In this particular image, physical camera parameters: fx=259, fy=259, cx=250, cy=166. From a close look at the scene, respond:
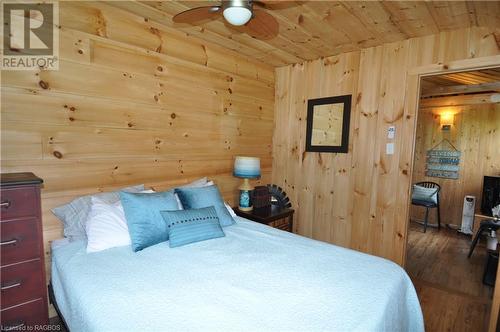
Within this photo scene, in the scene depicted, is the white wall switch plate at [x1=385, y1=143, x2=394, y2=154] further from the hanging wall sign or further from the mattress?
the hanging wall sign

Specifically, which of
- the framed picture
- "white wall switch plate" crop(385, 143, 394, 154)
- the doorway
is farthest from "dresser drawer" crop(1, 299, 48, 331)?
the doorway

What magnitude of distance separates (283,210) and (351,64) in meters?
1.79

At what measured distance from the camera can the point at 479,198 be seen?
14.9ft

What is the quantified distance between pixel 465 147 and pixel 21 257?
20.1ft

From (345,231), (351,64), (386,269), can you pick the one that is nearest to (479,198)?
(345,231)

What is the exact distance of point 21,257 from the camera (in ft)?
4.64

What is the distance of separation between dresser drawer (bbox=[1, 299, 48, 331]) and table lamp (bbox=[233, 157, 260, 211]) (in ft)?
5.91

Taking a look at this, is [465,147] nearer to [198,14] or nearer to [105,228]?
[198,14]

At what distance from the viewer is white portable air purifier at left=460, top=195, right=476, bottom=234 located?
4.44 metres

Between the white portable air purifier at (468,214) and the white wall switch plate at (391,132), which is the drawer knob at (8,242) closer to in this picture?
the white wall switch plate at (391,132)

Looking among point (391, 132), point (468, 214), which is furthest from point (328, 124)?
point (468, 214)

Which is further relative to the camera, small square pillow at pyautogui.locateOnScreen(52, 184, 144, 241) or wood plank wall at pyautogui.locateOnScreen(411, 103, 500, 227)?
wood plank wall at pyautogui.locateOnScreen(411, 103, 500, 227)

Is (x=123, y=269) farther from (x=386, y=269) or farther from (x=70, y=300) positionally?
(x=386, y=269)

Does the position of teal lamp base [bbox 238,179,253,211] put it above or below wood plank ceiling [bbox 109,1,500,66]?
below
